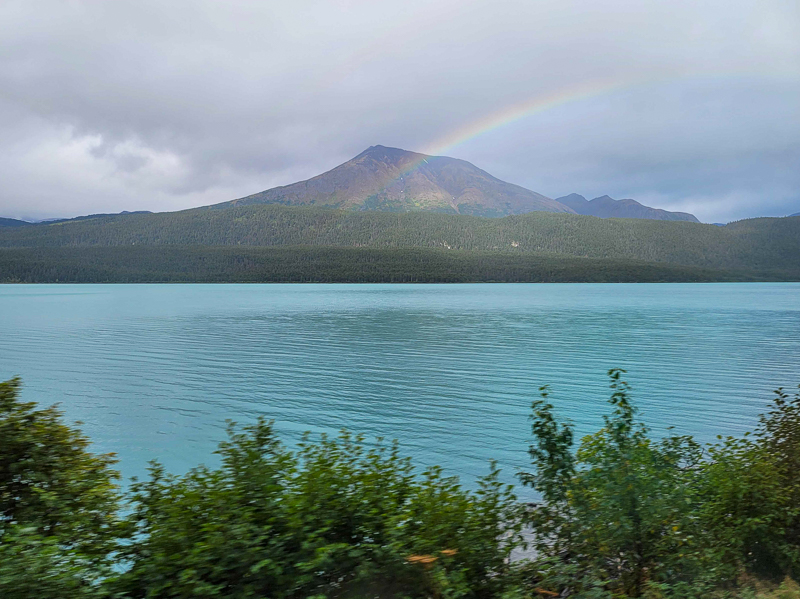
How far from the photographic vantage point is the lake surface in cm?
1623

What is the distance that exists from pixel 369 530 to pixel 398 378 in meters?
19.5

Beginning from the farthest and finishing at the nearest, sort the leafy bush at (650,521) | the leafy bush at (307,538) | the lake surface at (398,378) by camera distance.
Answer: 1. the lake surface at (398,378)
2. the leafy bush at (650,521)
3. the leafy bush at (307,538)

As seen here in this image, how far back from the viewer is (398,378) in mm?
24750

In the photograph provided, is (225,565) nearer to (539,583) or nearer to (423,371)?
(539,583)

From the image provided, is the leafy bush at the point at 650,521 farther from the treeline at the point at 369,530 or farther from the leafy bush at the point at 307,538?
the leafy bush at the point at 307,538

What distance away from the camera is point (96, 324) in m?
53.1

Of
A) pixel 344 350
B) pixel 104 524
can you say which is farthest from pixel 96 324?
pixel 104 524

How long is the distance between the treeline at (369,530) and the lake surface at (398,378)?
6350mm

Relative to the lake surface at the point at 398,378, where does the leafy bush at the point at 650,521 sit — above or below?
above

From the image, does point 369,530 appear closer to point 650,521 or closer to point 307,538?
point 307,538

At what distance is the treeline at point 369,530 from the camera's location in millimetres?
4617

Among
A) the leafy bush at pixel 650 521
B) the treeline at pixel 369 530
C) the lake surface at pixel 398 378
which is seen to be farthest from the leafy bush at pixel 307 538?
the lake surface at pixel 398 378

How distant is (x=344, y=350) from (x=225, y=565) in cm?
2917

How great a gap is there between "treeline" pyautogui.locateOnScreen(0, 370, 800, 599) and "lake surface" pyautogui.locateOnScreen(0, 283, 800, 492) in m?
6.35
